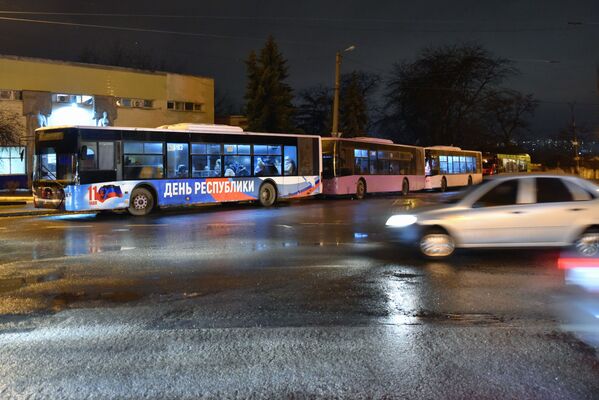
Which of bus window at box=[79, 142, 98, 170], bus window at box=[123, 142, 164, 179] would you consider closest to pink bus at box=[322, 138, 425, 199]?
bus window at box=[123, 142, 164, 179]

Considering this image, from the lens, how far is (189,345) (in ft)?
18.2

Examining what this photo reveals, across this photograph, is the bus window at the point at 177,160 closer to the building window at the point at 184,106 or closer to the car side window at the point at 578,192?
the car side window at the point at 578,192

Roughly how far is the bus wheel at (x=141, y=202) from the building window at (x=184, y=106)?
69.5 ft

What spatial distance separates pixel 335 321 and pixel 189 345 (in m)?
1.68

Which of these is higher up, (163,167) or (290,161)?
(290,161)

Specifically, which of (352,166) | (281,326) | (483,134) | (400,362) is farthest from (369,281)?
(483,134)

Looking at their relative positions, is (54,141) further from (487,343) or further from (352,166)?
(487,343)

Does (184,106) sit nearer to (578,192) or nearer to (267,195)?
(267,195)

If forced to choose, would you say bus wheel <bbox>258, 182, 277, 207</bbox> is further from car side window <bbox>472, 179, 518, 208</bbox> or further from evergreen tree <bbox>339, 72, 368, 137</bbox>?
evergreen tree <bbox>339, 72, 368, 137</bbox>

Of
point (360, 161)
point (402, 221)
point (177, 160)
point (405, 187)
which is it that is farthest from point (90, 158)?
point (405, 187)

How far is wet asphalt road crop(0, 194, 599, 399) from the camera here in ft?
15.0

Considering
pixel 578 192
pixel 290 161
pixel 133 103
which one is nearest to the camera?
pixel 578 192

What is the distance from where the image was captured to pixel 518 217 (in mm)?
9891

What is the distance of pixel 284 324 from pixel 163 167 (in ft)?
50.3
